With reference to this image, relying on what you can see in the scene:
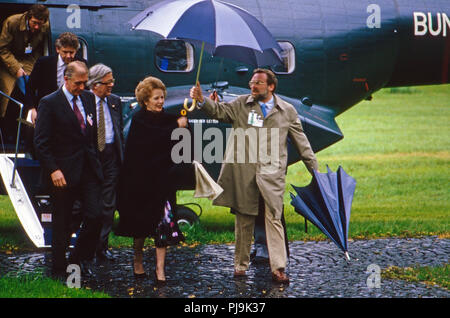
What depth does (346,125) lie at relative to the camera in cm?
3180

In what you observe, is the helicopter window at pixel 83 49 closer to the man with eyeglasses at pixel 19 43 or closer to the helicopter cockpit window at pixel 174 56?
the man with eyeglasses at pixel 19 43

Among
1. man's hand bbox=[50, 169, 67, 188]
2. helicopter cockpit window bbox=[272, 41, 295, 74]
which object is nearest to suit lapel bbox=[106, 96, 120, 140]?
man's hand bbox=[50, 169, 67, 188]

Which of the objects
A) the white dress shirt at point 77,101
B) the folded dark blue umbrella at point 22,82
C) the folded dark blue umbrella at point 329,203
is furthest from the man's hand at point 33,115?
the folded dark blue umbrella at point 329,203

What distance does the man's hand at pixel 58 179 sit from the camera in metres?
7.18

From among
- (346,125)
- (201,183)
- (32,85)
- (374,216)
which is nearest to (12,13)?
(32,85)

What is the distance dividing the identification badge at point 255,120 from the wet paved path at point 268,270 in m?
1.48

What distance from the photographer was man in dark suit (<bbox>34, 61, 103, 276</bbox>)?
7246 mm

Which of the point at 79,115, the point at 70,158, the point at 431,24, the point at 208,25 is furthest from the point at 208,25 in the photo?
the point at 431,24

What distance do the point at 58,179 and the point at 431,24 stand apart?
699 cm

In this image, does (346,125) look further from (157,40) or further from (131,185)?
(131,185)

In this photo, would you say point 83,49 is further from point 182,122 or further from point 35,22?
point 182,122

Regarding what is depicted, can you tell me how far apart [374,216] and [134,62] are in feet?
17.1

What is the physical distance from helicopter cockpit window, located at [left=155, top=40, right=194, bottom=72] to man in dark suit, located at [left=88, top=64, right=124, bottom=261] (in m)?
2.41

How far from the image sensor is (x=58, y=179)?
718 cm
